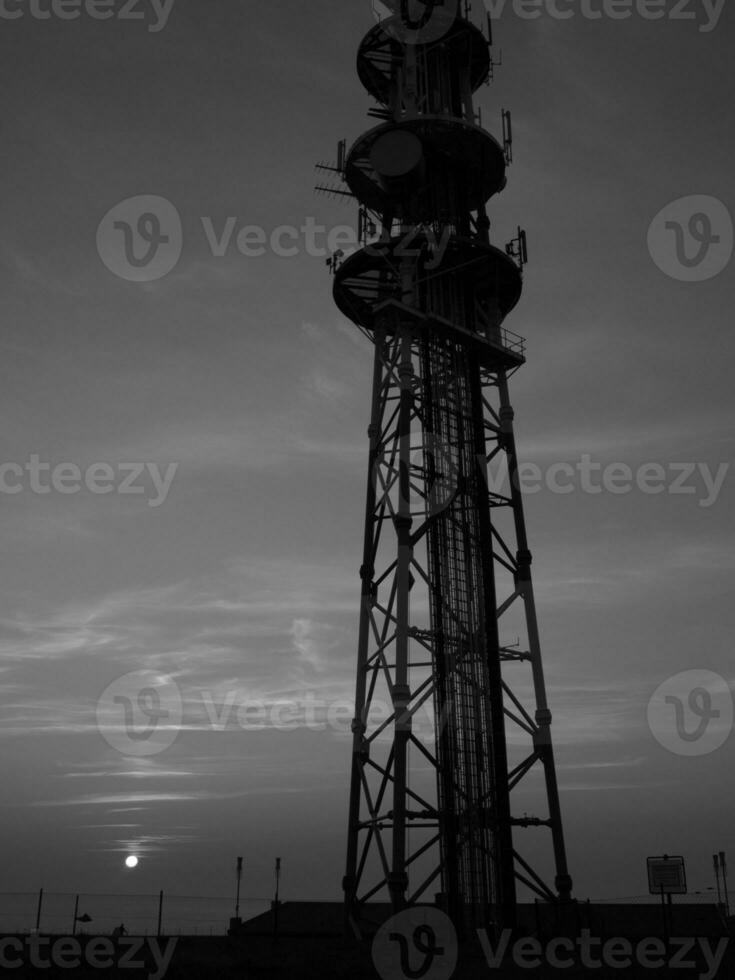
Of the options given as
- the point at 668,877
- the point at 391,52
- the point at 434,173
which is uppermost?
the point at 391,52

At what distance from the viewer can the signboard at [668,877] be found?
3572 centimetres

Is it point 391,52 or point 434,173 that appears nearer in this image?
point 434,173

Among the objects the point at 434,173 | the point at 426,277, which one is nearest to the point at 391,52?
the point at 434,173

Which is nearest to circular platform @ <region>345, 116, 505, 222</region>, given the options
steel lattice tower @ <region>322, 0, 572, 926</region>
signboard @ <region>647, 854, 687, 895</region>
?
steel lattice tower @ <region>322, 0, 572, 926</region>

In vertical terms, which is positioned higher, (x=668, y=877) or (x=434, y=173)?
(x=434, y=173)

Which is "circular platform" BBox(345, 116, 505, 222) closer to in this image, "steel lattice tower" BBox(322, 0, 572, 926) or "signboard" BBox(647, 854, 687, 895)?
"steel lattice tower" BBox(322, 0, 572, 926)

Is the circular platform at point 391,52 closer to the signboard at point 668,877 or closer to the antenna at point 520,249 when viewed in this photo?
the antenna at point 520,249

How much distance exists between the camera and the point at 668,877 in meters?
35.8

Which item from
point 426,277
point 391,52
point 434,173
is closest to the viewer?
point 426,277

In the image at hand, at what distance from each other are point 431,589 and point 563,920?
463 inches

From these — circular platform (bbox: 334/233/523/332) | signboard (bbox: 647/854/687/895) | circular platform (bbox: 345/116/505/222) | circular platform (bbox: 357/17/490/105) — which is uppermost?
circular platform (bbox: 357/17/490/105)

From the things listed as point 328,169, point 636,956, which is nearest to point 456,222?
point 328,169

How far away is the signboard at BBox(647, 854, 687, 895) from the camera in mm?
35719

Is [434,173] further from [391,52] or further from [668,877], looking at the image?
[668,877]
